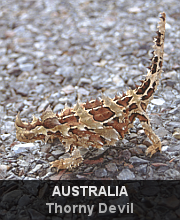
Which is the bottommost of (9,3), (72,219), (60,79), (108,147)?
(72,219)

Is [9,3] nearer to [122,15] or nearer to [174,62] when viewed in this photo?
[122,15]

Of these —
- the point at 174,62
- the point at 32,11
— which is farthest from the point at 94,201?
the point at 32,11

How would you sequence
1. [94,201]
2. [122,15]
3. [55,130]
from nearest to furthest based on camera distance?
[94,201] < [55,130] < [122,15]

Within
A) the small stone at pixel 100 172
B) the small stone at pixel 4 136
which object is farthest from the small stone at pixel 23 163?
the small stone at pixel 100 172

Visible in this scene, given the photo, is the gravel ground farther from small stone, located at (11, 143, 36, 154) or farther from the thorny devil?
the thorny devil

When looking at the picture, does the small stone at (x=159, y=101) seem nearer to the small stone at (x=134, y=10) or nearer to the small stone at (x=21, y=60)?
the small stone at (x=21, y=60)

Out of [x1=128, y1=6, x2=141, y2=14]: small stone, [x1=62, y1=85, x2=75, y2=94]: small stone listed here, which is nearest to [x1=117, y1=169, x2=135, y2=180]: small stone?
[x1=62, y1=85, x2=75, y2=94]: small stone
